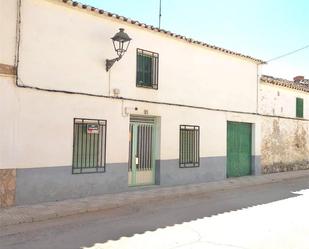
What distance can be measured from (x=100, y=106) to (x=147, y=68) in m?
2.55

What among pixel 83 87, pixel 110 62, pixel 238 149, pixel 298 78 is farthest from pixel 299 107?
pixel 83 87

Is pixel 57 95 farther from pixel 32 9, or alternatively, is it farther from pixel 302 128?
pixel 302 128

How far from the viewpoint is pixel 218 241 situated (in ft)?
21.9

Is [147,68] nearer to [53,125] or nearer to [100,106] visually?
[100,106]

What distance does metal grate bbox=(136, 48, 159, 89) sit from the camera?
12789 millimetres

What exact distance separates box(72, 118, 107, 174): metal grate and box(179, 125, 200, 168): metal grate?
3588 mm

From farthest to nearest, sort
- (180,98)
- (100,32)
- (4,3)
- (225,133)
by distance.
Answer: (225,133), (180,98), (100,32), (4,3)

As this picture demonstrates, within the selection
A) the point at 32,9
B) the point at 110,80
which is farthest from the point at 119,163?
the point at 32,9

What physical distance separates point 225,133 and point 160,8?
6.22 metres

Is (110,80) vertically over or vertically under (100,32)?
under

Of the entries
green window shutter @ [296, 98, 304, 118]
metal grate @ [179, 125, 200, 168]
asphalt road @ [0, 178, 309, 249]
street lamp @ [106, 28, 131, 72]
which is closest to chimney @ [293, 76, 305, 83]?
green window shutter @ [296, 98, 304, 118]

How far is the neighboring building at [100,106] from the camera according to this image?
960cm

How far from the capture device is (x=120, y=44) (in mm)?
11703

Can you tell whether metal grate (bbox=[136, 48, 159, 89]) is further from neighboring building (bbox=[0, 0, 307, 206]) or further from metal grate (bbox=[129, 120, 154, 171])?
metal grate (bbox=[129, 120, 154, 171])
